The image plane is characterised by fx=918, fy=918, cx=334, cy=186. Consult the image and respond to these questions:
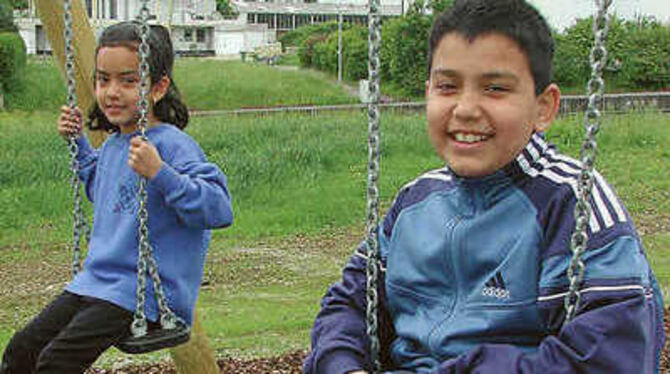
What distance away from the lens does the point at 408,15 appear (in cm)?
3266

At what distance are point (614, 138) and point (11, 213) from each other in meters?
9.80

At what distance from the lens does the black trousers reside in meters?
2.97

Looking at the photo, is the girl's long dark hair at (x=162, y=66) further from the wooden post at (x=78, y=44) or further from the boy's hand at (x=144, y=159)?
the wooden post at (x=78, y=44)

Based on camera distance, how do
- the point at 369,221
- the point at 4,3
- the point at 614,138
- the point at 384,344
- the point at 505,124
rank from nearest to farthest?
the point at 505,124
the point at 369,221
the point at 384,344
the point at 614,138
the point at 4,3

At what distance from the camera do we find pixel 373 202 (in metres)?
2.01

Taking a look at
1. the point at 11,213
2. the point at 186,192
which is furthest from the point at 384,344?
the point at 11,213

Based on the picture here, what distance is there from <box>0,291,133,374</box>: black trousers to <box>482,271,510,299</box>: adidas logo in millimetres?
1547

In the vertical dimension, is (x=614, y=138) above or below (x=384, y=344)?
below

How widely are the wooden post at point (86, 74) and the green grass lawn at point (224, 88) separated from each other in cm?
3047

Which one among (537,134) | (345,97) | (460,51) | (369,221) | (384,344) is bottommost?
(345,97)

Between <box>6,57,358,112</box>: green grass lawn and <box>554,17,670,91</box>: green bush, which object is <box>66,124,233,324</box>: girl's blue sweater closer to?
<box>6,57,358,112</box>: green grass lawn

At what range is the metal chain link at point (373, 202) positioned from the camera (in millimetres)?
1983

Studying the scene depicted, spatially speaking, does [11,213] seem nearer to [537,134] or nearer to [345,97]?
[537,134]

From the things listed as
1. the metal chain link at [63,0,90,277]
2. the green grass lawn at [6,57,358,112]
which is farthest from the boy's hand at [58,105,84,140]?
the green grass lawn at [6,57,358,112]
